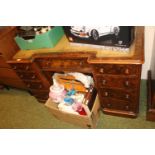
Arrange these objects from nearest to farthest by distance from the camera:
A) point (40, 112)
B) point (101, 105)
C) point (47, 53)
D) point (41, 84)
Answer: point (47, 53) → point (101, 105) → point (41, 84) → point (40, 112)

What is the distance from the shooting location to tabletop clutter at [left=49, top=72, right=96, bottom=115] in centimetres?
155

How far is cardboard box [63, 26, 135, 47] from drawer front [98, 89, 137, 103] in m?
0.41

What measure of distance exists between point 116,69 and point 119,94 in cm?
30

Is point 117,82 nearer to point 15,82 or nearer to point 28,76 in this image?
point 28,76

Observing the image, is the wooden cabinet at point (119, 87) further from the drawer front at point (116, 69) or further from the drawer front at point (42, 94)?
the drawer front at point (42, 94)

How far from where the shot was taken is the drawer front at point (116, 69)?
121cm

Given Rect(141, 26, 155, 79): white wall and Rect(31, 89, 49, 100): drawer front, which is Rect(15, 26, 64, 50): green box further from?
Rect(141, 26, 155, 79): white wall

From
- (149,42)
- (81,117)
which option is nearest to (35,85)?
(81,117)

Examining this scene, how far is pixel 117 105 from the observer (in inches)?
62.8

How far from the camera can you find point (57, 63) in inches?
59.2
